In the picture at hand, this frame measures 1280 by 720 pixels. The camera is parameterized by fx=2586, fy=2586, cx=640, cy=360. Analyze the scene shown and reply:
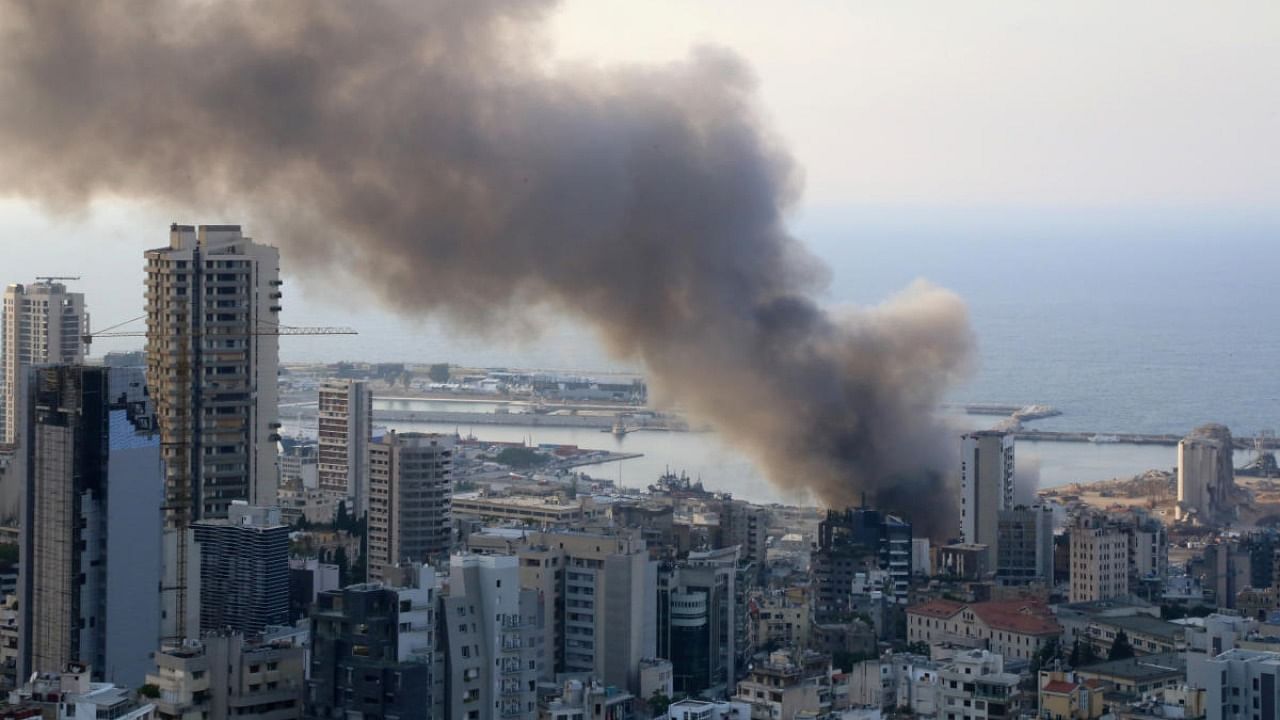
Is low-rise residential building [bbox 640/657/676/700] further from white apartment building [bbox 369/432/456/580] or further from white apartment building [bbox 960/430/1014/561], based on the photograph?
white apartment building [bbox 960/430/1014/561]

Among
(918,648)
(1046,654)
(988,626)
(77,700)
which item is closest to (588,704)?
(77,700)

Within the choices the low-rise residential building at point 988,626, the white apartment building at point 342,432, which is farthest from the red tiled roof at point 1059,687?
the white apartment building at point 342,432

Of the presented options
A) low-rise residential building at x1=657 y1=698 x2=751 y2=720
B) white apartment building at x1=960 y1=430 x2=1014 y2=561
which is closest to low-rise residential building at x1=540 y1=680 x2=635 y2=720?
low-rise residential building at x1=657 y1=698 x2=751 y2=720

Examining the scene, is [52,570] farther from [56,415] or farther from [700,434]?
[700,434]

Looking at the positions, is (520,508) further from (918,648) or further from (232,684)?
(232,684)

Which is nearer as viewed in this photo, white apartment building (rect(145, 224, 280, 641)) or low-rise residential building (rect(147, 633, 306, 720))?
low-rise residential building (rect(147, 633, 306, 720))
